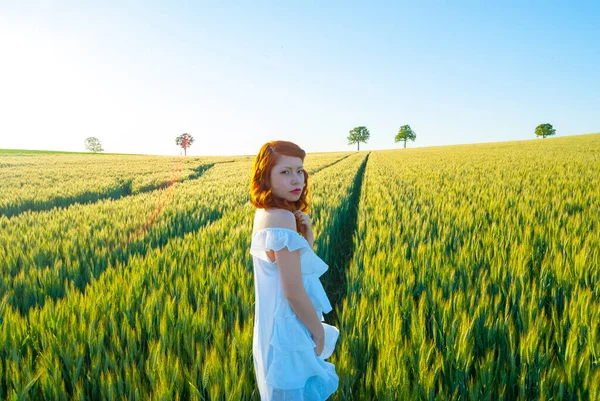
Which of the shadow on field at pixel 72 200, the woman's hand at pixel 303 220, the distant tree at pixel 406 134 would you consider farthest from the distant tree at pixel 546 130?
the woman's hand at pixel 303 220

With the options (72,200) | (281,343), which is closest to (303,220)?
(281,343)

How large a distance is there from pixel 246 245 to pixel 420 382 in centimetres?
257

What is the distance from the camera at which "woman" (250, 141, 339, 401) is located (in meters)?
1.18

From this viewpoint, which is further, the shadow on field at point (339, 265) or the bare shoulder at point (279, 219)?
the shadow on field at point (339, 265)

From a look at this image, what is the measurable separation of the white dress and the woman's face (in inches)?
7.1

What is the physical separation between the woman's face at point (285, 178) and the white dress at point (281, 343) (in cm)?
18

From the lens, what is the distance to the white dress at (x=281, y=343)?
125 centimetres

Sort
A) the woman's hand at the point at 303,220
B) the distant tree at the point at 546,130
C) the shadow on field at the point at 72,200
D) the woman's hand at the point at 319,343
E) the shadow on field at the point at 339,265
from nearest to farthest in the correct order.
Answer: the woman's hand at the point at 319,343 < the woman's hand at the point at 303,220 < the shadow on field at the point at 339,265 < the shadow on field at the point at 72,200 < the distant tree at the point at 546,130

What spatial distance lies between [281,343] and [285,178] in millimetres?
633

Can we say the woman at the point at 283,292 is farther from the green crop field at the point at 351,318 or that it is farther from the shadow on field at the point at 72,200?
the shadow on field at the point at 72,200

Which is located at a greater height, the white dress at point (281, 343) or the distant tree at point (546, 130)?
the distant tree at point (546, 130)

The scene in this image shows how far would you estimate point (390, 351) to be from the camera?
150 centimetres

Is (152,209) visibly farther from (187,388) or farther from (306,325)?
(306,325)

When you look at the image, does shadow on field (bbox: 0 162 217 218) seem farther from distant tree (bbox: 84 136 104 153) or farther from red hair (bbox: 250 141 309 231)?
distant tree (bbox: 84 136 104 153)
